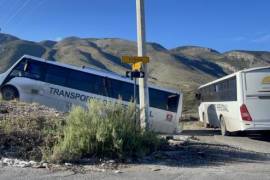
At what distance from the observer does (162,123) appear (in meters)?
26.3

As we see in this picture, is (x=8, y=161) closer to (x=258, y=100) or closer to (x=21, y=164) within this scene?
(x=21, y=164)

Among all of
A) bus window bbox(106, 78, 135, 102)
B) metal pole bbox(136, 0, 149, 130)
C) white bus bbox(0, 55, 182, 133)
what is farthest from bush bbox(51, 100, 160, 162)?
white bus bbox(0, 55, 182, 133)

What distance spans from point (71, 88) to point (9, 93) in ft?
9.74

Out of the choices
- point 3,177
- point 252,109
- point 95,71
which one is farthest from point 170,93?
point 3,177

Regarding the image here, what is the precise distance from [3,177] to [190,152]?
526 centimetres

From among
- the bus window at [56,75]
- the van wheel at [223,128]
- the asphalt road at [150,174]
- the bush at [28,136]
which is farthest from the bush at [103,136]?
the bus window at [56,75]

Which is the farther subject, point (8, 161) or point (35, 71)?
point (35, 71)

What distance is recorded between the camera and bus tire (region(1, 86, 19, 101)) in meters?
26.1

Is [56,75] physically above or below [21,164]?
above

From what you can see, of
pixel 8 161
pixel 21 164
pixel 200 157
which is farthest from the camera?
pixel 200 157

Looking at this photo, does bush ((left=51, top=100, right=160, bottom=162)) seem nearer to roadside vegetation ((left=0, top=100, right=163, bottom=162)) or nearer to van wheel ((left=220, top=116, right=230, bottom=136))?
roadside vegetation ((left=0, top=100, right=163, bottom=162))

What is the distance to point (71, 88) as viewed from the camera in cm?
2647

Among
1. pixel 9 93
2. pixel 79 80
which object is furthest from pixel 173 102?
pixel 9 93

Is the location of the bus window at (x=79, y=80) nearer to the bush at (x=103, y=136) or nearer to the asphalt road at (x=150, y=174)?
the bush at (x=103, y=136)
